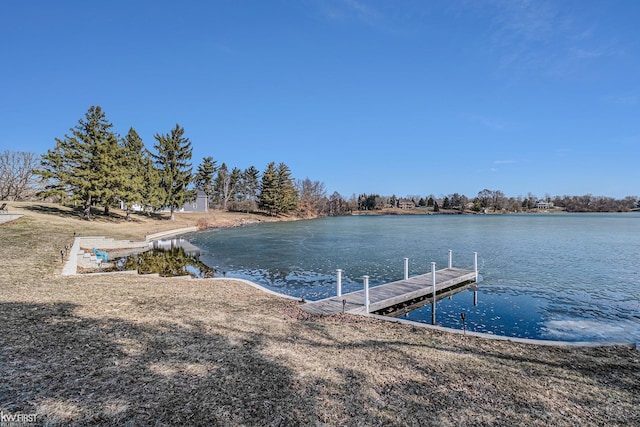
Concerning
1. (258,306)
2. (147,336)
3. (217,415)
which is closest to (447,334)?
(258,306)

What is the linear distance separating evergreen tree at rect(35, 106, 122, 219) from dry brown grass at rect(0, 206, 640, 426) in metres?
29.6

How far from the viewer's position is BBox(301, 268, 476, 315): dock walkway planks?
10.3m

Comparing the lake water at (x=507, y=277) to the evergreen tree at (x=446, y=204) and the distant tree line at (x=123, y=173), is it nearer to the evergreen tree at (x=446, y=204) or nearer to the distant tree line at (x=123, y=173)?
the distant tree line at (x=123, y=173)

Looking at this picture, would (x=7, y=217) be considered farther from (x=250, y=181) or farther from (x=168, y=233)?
(x=250, y=181)

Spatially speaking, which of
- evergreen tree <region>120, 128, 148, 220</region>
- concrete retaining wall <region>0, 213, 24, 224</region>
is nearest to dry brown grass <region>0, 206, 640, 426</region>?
concrete retaining wall <region>0, 213, 24, 224</region>

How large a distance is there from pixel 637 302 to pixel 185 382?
15816 mm

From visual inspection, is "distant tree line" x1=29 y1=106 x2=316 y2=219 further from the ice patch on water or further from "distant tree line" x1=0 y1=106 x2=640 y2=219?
the ice patch on water

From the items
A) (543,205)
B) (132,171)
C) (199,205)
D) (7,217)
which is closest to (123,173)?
(132,171)

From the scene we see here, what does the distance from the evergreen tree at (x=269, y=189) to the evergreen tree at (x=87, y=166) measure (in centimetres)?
3749

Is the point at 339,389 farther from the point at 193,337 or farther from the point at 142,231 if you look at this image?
the point at 142,231

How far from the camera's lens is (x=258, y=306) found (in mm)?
9227

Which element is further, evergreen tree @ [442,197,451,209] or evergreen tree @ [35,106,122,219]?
evergreen tree @ [442,197,451,209]

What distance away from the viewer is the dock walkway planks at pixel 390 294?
33.9 feet

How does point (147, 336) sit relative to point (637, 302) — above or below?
above
